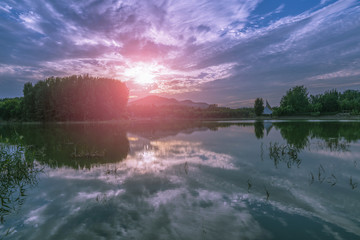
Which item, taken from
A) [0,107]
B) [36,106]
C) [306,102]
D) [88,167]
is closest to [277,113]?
[306,102]

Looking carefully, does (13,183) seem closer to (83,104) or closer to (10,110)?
(83,104)

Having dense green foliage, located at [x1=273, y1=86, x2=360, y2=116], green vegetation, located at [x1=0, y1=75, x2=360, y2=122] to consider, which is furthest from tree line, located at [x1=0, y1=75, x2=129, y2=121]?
dense green foliage, located at [x1=273, y1=86, x2=360, y2=116]

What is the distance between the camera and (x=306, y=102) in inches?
3627

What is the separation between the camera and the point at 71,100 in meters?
69.7

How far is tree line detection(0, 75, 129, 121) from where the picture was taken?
69531 mm

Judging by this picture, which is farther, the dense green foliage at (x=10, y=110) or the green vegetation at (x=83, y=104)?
the dense green foliage at (x=10, y=110)

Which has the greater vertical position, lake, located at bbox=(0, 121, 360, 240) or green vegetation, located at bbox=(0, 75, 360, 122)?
green vegetation, located at bbox=(0, 75, 360, 122)

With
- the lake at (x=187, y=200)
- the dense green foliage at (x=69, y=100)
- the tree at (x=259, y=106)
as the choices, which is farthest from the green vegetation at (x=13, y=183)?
the tree at (x=259, y=106)

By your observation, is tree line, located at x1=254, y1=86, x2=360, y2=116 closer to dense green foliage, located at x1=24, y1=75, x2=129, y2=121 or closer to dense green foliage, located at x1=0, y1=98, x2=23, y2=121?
dense green foliage, located at x1=24, y1=75, x2=129, y2=121

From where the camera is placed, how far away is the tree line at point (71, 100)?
69531 millimetres

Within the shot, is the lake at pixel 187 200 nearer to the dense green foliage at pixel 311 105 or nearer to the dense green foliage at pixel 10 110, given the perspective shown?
the dense green foliage at pixel 311 105

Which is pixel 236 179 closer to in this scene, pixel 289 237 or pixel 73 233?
pixel 289 237

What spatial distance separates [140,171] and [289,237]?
743 centimetres

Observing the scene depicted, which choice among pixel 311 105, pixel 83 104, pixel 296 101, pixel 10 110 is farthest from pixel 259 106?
pixel 10 110
